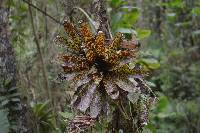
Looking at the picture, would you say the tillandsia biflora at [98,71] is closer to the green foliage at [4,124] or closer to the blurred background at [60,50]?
the blurred background at [60,50]

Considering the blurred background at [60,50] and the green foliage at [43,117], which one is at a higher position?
the blurred background at [60,50]

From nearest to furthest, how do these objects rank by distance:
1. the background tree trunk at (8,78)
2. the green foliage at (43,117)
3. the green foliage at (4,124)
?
the green foliage at (4,124), the background tree trunk at (8,78), the green foliage at (43,117)

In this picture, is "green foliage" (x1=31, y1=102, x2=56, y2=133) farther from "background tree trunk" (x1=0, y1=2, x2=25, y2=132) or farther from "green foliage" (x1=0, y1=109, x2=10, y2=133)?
"green foliage" (x1=0, y1=109, x2=10, y2=133)

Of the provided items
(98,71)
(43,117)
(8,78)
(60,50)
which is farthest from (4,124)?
(98,71)

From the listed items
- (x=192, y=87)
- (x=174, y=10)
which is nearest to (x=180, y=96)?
(x=192, y=87)

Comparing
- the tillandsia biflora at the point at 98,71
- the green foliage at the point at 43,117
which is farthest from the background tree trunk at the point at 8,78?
the tillandsia biflora at the point at 98,71

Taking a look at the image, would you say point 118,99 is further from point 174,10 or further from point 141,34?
point 174,10

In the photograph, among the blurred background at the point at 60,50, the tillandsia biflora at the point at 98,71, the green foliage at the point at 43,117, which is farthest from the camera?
the green foliage at the point at 43,117
